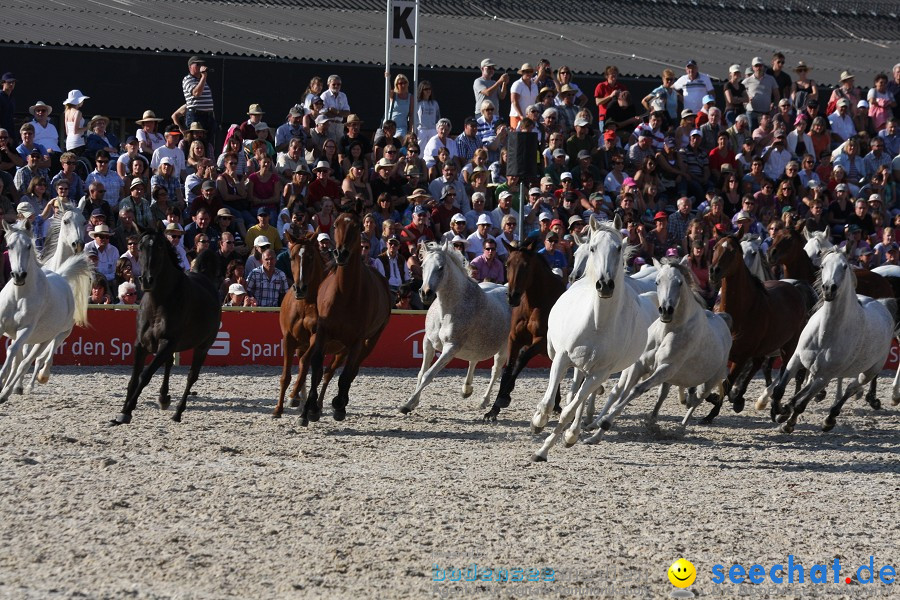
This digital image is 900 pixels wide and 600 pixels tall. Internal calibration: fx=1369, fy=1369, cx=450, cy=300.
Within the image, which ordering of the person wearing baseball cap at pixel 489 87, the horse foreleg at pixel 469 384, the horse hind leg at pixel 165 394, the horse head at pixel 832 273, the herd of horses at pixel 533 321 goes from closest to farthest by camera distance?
the herd of horses at pixel 533 321
the horse head at pixel 832 273
the horse hind leg at pixel 165 394
the horse foreleg at pixel 469 384
the person wearing baseball cap at pixel 489 87

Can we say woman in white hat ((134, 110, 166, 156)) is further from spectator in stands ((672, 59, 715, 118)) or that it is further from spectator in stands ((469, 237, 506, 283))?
spectator in stands ((672, 59, 715, 118))

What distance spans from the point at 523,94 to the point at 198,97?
4.96 m

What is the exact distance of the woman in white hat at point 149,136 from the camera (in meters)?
18.0

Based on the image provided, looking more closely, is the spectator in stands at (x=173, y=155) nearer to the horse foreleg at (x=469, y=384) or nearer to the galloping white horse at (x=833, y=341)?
the horse foreleg at (x=469, y=384)

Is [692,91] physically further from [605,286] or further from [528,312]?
[605,286]

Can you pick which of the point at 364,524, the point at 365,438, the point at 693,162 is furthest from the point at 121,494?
the point at 693,162

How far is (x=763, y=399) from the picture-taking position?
43.0 feet

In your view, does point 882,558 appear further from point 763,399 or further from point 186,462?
point 763,399

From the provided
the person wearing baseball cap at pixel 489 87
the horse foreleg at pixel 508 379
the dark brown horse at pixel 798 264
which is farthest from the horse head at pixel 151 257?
the person wearing baseball cap at pixel 489 87

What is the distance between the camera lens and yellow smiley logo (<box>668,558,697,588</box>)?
6.72 m

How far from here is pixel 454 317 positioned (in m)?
13.1

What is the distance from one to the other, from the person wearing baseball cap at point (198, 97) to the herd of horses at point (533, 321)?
510 cm

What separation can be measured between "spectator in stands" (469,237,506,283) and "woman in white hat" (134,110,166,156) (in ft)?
14.9

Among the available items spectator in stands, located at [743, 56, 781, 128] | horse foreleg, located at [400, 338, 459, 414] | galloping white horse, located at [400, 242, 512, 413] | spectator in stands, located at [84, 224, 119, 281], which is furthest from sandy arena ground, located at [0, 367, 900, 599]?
spectator in stands, located at [743, 56, 781, 128]
